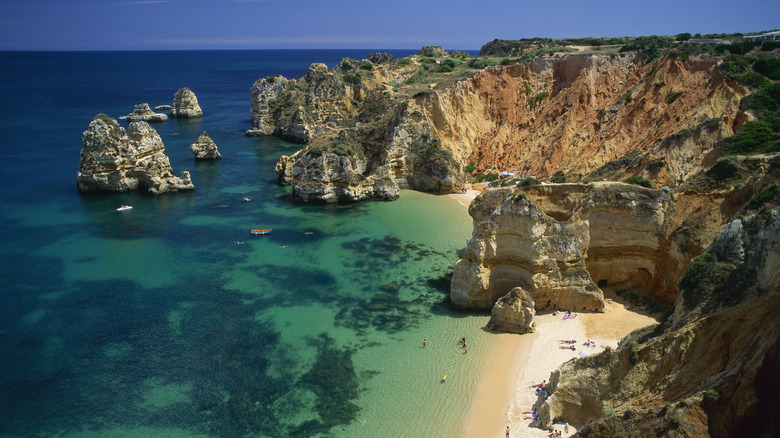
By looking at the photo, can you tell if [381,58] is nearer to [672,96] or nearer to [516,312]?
[672,96]

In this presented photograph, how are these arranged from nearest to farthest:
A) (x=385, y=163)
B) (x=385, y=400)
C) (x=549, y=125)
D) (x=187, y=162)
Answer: (x=385, y=400) → (x=385, y=163) → (x=549, y=125) → (x=187, y=162)

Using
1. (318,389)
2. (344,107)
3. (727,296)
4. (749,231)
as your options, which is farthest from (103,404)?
(344,107)

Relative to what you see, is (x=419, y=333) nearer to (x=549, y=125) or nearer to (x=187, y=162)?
(x=549, y=125)

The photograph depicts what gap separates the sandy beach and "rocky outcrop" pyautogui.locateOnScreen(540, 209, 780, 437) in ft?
5.08

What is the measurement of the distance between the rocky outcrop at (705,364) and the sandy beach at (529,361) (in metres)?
1.55

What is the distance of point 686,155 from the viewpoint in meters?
35.7

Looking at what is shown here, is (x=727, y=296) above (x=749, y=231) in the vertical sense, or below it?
below

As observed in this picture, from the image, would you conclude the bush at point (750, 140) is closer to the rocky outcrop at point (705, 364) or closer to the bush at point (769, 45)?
the bush at point (769, 45)

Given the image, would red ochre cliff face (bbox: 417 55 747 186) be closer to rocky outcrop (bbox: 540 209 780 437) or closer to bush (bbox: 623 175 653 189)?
bush (bbox: 623 175 653 189)

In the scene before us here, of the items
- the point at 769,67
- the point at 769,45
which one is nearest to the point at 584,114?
the point at 769,67

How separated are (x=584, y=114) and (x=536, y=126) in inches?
208

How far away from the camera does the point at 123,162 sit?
48.1 metres

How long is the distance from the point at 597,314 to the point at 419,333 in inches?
353

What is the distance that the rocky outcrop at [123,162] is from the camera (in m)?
46.7
